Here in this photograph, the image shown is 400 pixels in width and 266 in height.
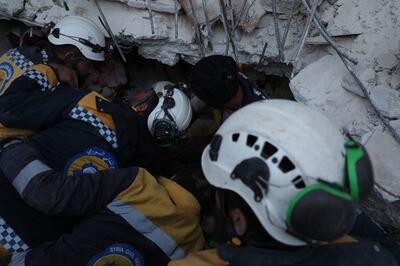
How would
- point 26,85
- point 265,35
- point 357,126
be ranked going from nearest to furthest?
point 357,126
point 26,85
point 265,35

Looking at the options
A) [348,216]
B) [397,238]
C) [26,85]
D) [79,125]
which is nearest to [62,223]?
[79,125]

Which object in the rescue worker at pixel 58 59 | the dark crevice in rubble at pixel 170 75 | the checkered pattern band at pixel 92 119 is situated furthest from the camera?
the dark crevice in rubble at pixel 170 75

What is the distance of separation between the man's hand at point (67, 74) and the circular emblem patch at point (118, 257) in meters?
1.44

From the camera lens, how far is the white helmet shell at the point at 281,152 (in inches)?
51.7

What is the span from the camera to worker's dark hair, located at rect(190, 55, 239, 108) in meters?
2.51

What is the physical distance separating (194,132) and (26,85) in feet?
4.78

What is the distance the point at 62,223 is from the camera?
220 centimetres

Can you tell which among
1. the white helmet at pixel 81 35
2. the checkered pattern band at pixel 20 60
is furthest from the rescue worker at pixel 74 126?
the white helmet at pixel 81 35

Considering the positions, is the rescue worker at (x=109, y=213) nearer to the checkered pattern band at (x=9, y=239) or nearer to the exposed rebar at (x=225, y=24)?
the checkered pattern band at (x=9, y=239)

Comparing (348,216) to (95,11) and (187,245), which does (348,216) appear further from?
(95,11)

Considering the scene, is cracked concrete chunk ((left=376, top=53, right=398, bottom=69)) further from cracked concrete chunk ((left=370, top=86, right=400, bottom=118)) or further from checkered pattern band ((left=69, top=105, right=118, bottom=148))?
checkered pattern band ((left=69, top=105, right=118, bottom=148))

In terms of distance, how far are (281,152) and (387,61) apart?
1.40 meters

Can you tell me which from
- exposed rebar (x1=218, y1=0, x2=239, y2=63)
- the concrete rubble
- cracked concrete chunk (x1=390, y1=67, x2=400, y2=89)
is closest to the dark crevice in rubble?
the concrete rubble

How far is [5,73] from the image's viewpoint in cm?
275
